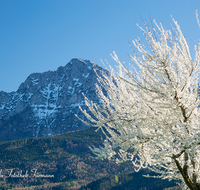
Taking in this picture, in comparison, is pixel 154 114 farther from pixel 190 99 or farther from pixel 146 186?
pixel 146 186

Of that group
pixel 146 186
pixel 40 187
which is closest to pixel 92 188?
pixel 146 186

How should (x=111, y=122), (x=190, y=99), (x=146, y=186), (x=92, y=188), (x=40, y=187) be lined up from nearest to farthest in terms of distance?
(x=190, y=99), (x=111, y=122), (x=146, y=186), (x=92, y=188), (x=40, y=187)

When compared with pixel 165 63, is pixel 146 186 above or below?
below

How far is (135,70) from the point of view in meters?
5.30

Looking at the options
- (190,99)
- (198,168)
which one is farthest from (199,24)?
(198,168)

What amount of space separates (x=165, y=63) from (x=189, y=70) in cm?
56

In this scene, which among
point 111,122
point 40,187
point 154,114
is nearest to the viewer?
point 154,114

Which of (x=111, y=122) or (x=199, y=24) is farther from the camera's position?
(x=111, y=122)

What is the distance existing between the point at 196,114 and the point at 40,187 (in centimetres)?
21855

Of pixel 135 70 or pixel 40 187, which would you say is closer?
pixel 135 70

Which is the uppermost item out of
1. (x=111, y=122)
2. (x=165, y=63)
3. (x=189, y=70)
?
(x=165, y=63)

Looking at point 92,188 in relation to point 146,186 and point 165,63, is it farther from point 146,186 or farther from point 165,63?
point 165,63

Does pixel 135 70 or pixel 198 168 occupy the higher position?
pixel 135 70

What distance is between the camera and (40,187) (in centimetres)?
19512
